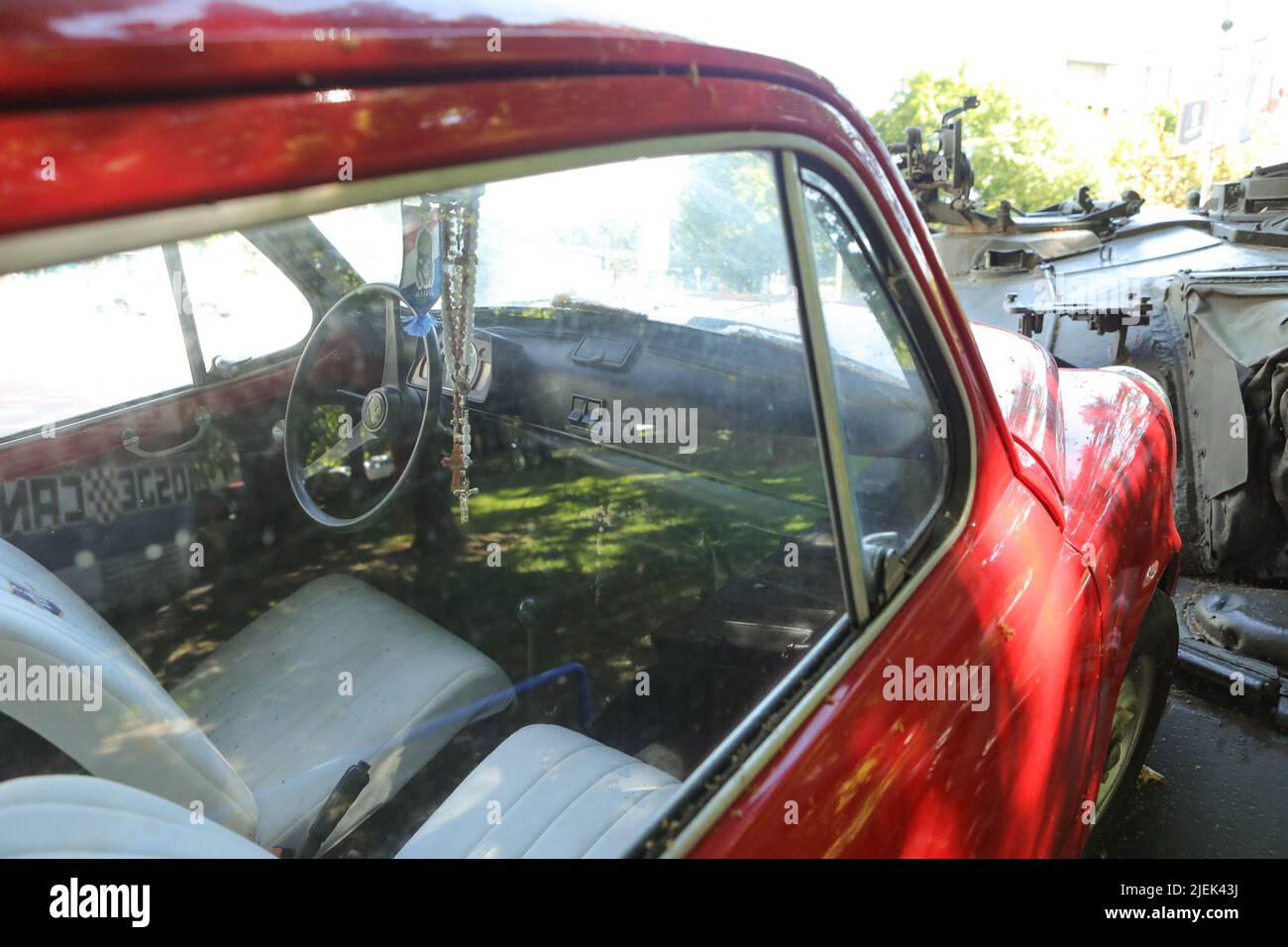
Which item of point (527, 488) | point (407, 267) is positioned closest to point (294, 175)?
point (407, 267)

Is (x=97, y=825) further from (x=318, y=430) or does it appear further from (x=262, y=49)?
(x=318, y=430)

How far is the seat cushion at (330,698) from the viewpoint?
6.08 feet

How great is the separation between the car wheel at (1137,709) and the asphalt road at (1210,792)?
465mm

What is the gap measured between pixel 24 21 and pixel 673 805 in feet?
3.15

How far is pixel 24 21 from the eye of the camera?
626 mm

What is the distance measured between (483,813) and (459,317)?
1.35 m

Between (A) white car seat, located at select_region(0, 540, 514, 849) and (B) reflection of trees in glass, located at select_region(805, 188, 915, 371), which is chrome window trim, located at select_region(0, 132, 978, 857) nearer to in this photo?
(B) reflection of trees in glass, located at select_region(805, 188, 915, 371)

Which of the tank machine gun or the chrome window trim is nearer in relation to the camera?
the chrome window trim

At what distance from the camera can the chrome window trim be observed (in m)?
0.65

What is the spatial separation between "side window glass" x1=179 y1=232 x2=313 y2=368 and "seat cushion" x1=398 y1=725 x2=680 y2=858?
1240 mm

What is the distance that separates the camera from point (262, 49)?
28.2 inches
